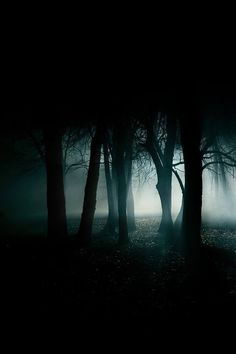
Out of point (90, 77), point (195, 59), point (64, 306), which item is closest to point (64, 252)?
point (64, 306)

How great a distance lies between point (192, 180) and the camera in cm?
832

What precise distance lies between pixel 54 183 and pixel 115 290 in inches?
256

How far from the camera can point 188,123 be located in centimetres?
805

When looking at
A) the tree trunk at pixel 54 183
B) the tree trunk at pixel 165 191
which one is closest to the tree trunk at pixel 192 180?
the tree trunk at pixel 54 183

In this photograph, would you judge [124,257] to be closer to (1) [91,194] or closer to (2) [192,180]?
(1) [91,194]

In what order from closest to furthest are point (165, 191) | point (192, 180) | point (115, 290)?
point (115, 290)
point (192, 180)
point (165, 191)

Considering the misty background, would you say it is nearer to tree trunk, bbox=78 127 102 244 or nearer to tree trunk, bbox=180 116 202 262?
tree trunk, bbox=78 127 102 244

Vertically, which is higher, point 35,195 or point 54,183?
point 35,195

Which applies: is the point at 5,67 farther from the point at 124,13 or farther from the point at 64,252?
the point at 64,252

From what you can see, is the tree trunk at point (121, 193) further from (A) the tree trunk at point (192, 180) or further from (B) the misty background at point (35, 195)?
(B) the misty background at point (35, 195)

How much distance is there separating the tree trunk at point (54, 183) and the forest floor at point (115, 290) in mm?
1502

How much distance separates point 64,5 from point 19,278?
7616 mm

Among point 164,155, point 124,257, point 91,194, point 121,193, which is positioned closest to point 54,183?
point 91,194

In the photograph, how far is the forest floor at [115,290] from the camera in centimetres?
545
